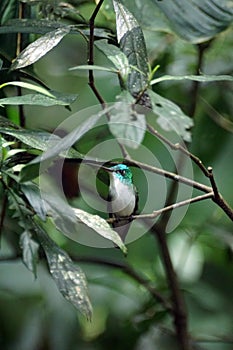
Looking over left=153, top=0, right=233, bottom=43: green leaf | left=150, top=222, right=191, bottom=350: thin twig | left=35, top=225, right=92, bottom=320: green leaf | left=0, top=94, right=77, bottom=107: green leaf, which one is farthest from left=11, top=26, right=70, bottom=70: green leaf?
left=150, top=222, right=191, bottom=350: thin twig

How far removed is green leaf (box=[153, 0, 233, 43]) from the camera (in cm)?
145

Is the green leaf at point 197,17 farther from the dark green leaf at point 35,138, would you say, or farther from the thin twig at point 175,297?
the dark green leaf at point 35,138

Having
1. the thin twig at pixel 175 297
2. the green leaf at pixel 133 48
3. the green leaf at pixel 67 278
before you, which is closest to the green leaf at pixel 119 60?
the green leaf at pixel 133 48

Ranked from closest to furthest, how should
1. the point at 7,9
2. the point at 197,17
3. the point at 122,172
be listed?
the point at 122,172 < the point at 7,9 < the point at 197,17

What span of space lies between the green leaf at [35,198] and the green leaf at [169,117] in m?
0.19

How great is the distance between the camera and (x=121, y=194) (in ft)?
3.63

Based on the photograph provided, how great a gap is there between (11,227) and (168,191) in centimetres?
37

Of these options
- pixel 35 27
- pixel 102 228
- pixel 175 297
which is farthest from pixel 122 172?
pixel 175 297

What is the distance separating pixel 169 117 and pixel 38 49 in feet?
0.66

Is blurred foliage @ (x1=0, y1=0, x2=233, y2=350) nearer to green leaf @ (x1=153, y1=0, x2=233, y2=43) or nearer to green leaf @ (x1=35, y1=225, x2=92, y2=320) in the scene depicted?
green leaf @ (x1=153, y1=0, x2=233, y2=43)

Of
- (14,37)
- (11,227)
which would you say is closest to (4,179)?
(14,37)

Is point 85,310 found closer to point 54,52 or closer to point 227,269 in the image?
point 227,269

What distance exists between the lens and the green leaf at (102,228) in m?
0.96

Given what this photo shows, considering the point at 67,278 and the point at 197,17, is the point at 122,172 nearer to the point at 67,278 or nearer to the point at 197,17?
the point at 67,278
